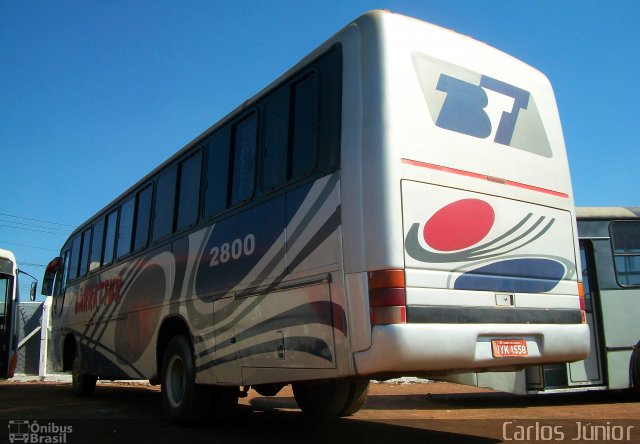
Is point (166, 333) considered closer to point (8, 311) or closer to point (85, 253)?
point (85, 253)

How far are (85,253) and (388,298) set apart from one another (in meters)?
9.22

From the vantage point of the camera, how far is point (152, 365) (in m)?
7.81

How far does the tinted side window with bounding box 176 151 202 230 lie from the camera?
7.25 meters

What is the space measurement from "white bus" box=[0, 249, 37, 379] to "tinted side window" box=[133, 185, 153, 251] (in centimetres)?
498

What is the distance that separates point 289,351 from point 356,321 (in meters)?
0.92

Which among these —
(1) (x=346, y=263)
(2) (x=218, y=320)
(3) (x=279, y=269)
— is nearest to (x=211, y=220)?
(2) (x=218, y=320)

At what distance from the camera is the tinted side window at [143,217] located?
8766 millimetres

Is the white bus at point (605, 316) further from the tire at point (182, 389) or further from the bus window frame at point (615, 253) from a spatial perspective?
the tire at point (182, 389)

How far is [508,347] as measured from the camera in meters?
4.83

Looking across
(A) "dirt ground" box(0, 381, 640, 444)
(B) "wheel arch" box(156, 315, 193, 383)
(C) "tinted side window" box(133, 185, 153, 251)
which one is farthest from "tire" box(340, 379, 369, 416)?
(C) "tinted side window" box(133, 185, 153, 251)

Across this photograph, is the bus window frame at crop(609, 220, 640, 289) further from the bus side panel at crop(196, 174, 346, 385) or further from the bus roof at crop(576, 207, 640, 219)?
the bus side panel at crop(196, 174, 346, 385)

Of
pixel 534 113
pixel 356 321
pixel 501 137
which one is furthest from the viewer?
pixel 534 113

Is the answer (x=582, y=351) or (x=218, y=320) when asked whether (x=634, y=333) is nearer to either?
(x=582, y=351)

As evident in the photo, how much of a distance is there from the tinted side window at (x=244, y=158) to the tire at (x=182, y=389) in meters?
1.98
